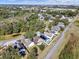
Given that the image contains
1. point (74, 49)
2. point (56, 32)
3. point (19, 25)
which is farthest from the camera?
point (19, 25)

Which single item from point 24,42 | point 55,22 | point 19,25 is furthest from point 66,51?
point 55,22

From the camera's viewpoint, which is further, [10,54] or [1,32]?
[1,32]

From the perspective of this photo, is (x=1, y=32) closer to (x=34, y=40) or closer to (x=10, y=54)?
(x=34, y=40)

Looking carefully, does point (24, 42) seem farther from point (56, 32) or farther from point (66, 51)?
point (56, 32)

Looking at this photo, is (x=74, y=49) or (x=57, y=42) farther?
(x=57, y=42)

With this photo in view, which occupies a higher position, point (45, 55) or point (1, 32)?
point (45, 55)

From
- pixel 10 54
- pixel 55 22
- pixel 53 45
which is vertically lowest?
pixel 55 22

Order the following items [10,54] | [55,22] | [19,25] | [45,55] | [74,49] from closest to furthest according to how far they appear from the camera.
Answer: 1. [10,54]
2. [45,55]
3. [74,49]
4. [19,25]
5. [55,22]

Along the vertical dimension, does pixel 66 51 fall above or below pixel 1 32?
above

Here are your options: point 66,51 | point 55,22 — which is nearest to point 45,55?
point 66,51
